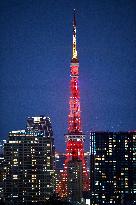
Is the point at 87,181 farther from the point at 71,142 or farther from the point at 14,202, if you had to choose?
the point at 14,202

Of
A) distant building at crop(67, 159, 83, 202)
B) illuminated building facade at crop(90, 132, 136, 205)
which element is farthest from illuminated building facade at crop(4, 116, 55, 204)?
distant building at crop(67, 159, 83, 202)

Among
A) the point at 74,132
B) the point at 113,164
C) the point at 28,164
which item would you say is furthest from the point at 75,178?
the point at 28,164

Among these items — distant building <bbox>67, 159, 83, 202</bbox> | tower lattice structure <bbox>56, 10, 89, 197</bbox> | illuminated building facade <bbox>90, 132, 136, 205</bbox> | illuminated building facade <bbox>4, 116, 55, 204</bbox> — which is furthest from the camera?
tower lattice structure <bbox>56, 10, 89, 197</bbox>

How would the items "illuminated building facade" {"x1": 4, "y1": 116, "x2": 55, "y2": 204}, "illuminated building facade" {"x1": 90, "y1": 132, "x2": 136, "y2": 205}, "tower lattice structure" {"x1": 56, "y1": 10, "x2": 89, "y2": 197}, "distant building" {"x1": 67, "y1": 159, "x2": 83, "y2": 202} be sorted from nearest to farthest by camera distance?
"illuminated building facade" {"x1": 4, "y1": 116, "x2": 55, "y2": 204} → "illuminated building facade" {"x1": 90, "y1": 132, "x2": 136, "y2": 205} → "distant building" {"x1": 67, "y1": 159, "x2": 83, "y2": 202} → "tower lattice structure" {"x1": 56, "y1": 10, "x2": 89, "y2": 197}

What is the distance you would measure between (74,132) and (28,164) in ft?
25.3

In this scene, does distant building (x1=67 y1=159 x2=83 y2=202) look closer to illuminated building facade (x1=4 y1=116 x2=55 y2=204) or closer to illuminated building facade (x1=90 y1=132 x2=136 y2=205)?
illuminated building facade (x1=90 y1=132 x2=136 y2=205)

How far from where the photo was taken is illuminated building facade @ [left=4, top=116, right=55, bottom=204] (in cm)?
4725

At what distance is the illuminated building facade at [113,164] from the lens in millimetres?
48438

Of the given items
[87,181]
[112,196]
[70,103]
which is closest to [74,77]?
[70,103]

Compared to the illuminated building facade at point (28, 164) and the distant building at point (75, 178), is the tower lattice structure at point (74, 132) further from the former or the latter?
the illuminated building facade at point (28, 164)

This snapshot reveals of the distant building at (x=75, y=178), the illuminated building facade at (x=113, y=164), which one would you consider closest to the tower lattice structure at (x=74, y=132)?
the distant building at (x=75, y=178)

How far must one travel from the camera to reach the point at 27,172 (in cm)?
4831

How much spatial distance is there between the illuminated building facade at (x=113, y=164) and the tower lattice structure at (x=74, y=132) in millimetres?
2441

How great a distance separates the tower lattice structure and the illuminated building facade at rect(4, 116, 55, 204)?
10.3 ft
